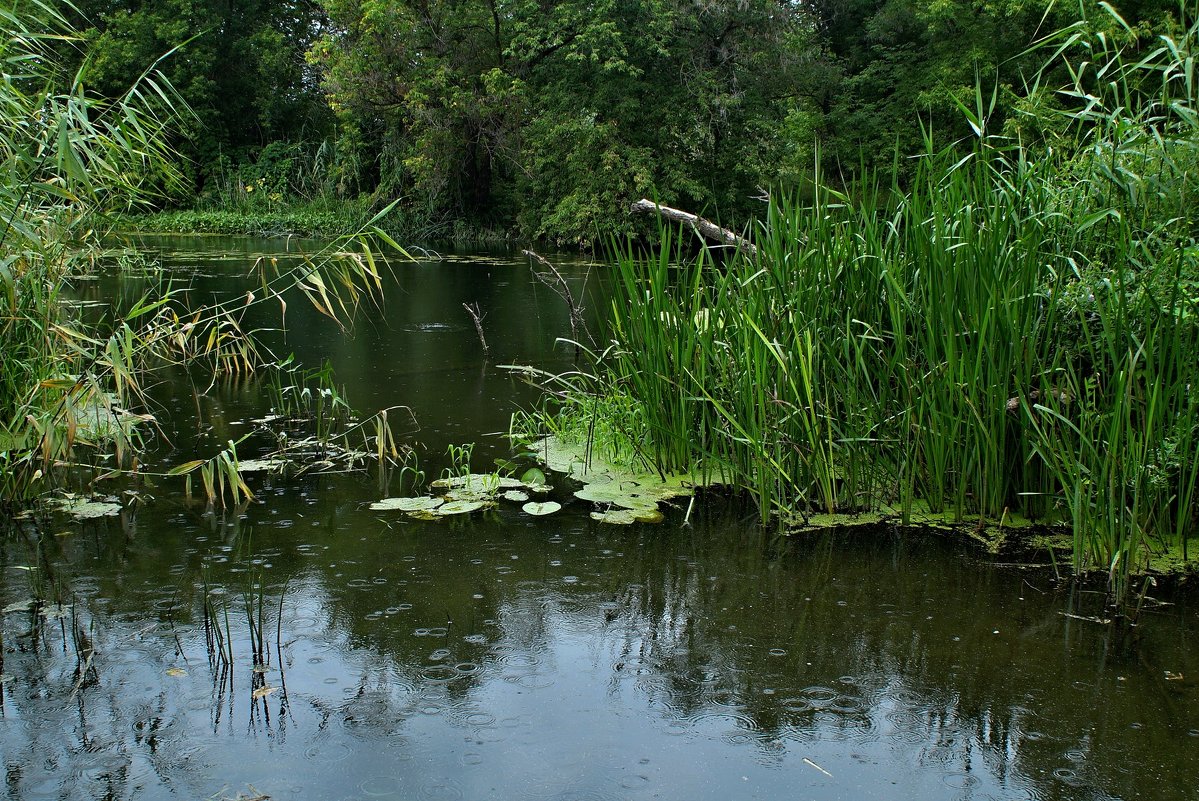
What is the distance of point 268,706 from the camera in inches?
106

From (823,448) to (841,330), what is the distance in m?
0.51

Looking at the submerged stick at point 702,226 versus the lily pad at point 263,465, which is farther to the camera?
the lily pad at point 263,465

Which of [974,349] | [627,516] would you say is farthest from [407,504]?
[974,349]

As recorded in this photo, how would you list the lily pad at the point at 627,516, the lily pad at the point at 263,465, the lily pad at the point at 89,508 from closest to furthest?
the lily pad at the point at 89,508 < the lily pad at the point at 627,516 < the lily pad at the point at 263,465

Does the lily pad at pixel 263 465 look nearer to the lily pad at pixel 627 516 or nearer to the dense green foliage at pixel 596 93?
the lily pad at pixel 627 516

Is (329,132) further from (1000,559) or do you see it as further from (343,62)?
(1000,559)

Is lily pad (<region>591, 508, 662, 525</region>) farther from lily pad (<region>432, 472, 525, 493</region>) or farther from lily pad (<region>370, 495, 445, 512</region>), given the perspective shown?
lily pad (<region>370, 495, 445, 512</region>)

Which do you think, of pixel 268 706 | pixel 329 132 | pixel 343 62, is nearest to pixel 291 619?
pixel 268 706

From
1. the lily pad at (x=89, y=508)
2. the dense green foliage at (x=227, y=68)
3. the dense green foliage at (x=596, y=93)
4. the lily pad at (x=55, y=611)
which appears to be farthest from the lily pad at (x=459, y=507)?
the dense green foliage at (x=227, y=68)

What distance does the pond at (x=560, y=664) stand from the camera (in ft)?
7.94

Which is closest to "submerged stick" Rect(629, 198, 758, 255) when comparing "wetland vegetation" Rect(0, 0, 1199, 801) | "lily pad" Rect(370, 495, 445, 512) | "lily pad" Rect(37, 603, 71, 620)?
"wetland vegetation" Rect(0, 0, 1199, 801)

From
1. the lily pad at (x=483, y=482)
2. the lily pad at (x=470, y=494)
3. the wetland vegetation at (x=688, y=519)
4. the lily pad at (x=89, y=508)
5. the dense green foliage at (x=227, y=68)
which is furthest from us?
the dense green foliage at (x=227, y=68)

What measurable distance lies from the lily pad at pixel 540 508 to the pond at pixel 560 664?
48 millimetres

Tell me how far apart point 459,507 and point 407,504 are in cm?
23
